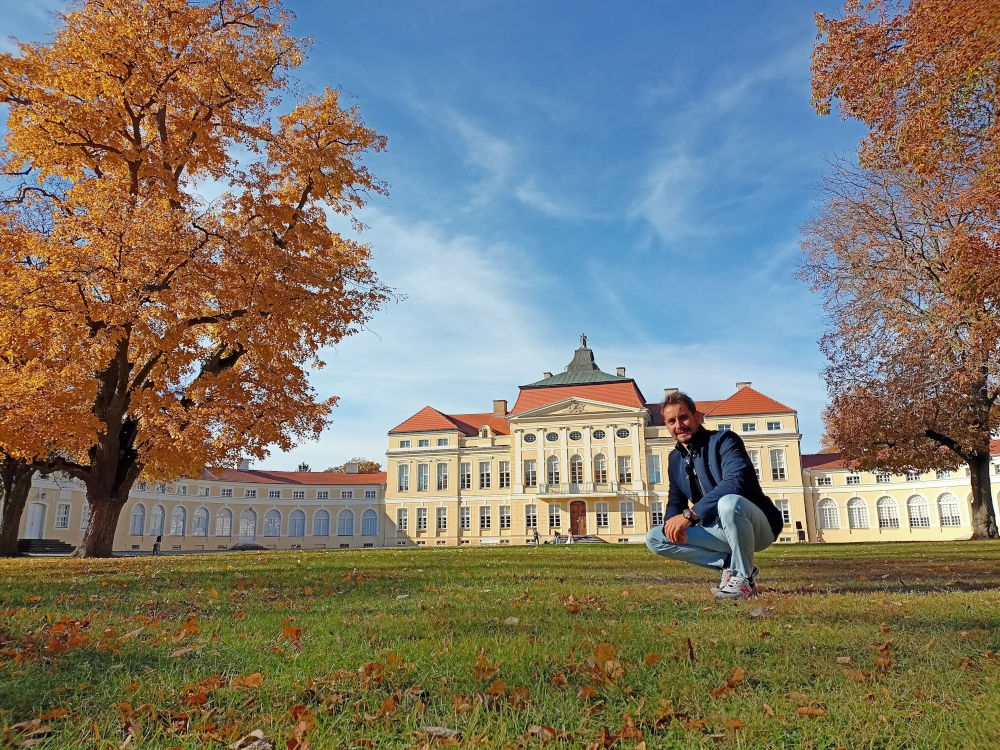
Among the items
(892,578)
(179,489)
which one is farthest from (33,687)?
(179,489)

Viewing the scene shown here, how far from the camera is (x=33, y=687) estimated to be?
100 inches

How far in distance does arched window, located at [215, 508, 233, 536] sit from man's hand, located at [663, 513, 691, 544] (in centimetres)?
5957

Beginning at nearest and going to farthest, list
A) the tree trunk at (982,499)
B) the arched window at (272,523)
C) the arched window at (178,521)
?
the tree trunk at (982,499), the arched window at (178,521), the arched window at (272,523)

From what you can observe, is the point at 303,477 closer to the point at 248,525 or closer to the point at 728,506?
the point at 248,525

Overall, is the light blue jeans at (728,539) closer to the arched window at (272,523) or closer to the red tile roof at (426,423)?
the red tile roof at (426,423)

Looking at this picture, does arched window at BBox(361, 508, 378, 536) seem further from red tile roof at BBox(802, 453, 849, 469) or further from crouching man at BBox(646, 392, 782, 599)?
crouching man at BBox(646, 392, 782, 599)

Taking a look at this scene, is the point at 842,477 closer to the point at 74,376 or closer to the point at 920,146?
the point at 920,146

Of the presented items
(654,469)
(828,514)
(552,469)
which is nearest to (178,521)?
(552,469)

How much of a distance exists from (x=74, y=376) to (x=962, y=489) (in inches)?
2248

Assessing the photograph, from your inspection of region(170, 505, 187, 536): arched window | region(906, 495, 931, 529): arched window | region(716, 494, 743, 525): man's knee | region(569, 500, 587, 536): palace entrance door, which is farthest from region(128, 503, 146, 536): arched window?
region(906, 495, 931, 529): arched window

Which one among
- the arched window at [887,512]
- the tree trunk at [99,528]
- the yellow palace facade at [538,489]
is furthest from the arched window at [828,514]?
the tree trunk at [99,528]

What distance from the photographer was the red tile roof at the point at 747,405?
53.6 metres

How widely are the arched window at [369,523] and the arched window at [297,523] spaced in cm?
531

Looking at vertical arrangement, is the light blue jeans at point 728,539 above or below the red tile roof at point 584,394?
below
